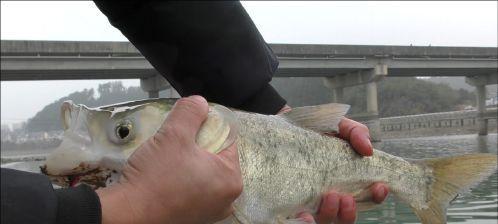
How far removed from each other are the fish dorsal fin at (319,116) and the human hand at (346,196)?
133 millimetres

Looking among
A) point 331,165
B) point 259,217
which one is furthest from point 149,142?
point 331,165

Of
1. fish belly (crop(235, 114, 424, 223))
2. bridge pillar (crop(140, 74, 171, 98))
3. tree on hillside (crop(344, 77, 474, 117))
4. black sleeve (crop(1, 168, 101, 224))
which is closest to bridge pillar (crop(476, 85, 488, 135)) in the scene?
bridge pillar (crop(140, 74, 171, 98))

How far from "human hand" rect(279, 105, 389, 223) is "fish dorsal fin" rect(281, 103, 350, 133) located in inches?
5.2

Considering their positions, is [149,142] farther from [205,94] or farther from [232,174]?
[205,94]

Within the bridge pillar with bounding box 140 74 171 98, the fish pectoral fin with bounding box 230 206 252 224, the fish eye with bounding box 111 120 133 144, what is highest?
the bridge pillar with bounding box 140 74 171 98

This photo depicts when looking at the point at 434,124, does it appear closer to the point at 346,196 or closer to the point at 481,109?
the point at 481,109

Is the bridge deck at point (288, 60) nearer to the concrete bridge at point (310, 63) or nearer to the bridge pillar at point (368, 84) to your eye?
the concrete bridge at point (310, 63)

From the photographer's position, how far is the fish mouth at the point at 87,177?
1.93 metres

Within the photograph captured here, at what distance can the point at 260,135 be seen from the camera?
2406 millimetres

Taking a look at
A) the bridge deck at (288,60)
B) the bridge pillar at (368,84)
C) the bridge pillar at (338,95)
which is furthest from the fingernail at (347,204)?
the bridge pillar at (338,95)

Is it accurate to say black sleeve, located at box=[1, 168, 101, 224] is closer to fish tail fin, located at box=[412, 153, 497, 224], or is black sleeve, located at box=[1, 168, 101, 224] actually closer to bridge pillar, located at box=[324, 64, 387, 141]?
fish tail fin, located at box=[412, 153, 497, 224]

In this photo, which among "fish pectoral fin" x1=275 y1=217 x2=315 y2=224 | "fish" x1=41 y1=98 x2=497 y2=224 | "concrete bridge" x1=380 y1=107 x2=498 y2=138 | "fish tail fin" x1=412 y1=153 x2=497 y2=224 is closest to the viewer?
"fish" x1=41 y1=98 x2=497 y2=224

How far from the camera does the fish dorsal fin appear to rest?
2809mm

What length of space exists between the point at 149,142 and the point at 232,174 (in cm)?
30
